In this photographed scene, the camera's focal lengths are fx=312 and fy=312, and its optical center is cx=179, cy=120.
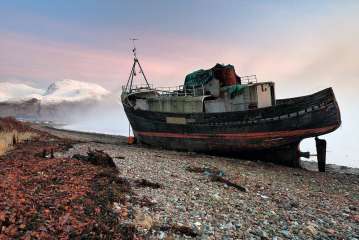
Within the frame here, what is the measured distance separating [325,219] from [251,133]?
13.4 metres

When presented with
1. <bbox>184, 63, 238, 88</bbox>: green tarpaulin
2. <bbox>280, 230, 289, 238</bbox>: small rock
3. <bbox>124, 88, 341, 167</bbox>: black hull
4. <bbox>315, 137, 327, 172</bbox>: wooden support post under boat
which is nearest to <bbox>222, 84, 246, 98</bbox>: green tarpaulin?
<bbox>184, 63, 238, 88</bbox>: green tarpaulin

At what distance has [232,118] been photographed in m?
24.3

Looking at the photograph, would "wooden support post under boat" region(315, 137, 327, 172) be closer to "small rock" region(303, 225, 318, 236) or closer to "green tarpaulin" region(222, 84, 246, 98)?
"green tarpaulin" region(222, 84, 246, 98)

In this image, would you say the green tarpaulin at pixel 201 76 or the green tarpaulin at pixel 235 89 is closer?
the green tarpaulin at pixel 235 89

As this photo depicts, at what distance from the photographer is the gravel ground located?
28.9 feet

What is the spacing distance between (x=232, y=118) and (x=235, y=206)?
45.2 ft

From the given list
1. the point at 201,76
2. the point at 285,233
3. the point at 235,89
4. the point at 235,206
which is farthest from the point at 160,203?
the point at 201,76

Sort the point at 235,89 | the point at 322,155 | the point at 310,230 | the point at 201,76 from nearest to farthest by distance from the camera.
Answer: the point at 310,230
the point at 322,155
the point at 235,89
the point at 201,76

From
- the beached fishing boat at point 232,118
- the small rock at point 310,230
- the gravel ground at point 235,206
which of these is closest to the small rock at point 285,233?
the gravel ground at point 235,206

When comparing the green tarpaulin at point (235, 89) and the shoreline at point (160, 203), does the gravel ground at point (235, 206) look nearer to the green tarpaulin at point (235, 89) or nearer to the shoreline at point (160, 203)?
the shoreline at point (160, 203)

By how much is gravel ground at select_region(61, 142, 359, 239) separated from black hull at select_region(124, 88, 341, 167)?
5611 mm

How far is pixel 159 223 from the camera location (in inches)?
344

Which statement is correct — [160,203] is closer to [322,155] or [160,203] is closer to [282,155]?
[282,155]

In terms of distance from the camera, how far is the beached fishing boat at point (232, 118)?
2216 cm
